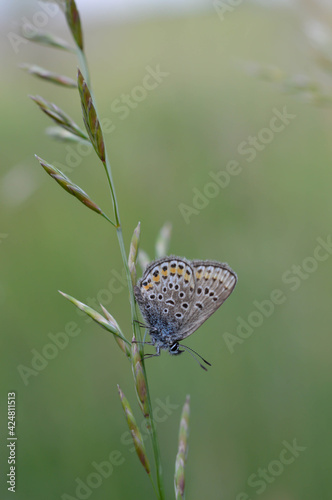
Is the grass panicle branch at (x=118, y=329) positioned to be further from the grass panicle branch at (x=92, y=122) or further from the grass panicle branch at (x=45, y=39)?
the grass panicle branch at (x=45, y=39)

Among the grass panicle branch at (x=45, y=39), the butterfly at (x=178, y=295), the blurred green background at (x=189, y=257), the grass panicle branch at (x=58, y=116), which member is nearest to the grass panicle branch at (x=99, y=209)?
the grass panicle branch at (x=58, y=116)

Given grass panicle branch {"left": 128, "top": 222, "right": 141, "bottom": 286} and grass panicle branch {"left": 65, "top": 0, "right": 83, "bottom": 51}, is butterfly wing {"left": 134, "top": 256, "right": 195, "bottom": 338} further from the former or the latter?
grass panicle branch {"left": 65, "top": 0, "right": 83, "bottom": 51}

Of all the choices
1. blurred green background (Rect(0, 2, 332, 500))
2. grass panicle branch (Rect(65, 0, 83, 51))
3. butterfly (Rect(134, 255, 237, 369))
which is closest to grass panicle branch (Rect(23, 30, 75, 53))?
grass panicle branch (Rect(65, 0, 83, 51))

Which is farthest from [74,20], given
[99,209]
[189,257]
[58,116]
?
[189,257]

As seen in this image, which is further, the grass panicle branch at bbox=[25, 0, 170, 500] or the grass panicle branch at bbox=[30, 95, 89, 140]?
the grass panicle branch at bbox=[30, 95, 89, 140]

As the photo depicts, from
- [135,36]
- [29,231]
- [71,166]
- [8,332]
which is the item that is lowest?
[8,332]

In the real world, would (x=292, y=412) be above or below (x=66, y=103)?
below

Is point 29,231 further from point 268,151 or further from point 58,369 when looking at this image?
point 268,151

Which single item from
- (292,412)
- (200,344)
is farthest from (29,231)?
(292,412)

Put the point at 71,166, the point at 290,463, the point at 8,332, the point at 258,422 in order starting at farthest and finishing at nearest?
the point at 71,166, the point at 8,332, the point at 258,422, the point at 290,463
